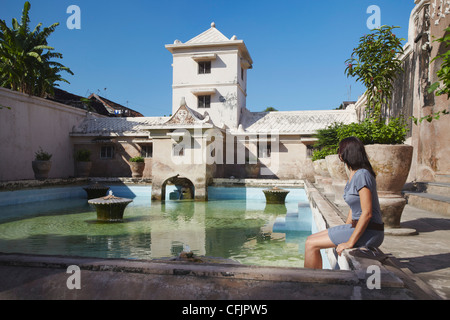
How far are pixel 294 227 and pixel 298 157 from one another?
1018 cm

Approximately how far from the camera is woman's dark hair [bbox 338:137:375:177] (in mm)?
2793

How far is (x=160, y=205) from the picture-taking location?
11836 millimetres

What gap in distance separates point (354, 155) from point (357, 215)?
0.49 meters

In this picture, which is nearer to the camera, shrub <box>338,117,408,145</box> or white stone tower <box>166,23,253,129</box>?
shrub <box>338,117,408,145</box>

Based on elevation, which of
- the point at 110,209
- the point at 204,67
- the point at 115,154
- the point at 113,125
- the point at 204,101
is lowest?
the point at 110,209

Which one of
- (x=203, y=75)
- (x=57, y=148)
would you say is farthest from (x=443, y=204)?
(x=57, y=148)

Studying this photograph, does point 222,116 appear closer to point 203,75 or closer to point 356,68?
point 203,75

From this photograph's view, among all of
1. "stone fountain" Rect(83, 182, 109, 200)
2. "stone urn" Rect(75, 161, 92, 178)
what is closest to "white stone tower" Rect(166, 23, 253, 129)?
"stone urn" Rect(75, 161, 92, 178)

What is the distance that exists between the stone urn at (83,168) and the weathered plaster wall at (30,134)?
1186mm

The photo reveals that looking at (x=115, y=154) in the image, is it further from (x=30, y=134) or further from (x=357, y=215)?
(x=357, y=215)

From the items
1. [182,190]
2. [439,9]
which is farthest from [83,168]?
[439,9]

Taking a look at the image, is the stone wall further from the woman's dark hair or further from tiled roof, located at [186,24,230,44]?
tiled roof, located at [186,24,230,44]

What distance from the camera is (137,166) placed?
666 inches

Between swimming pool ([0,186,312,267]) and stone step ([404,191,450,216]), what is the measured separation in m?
2.19
